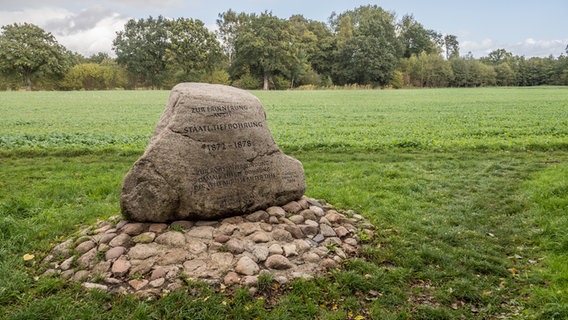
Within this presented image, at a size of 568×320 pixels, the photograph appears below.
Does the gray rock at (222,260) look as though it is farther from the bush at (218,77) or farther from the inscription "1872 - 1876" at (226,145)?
the bush at (218,77)

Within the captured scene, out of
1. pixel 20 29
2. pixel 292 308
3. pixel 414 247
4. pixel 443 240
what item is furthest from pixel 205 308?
pixel 20 29

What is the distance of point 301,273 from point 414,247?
235 cm

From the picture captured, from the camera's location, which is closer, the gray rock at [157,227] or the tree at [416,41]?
the gray rock at [157,227]

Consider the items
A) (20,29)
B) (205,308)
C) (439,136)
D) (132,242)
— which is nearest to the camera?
(205,308)

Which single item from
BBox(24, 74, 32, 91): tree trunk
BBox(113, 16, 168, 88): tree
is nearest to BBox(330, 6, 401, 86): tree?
BBox(113, 16, 168, 88): tree

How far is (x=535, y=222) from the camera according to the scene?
27.8ft

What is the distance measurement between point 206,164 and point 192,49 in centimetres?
7778

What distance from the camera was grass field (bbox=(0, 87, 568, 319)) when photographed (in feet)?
18.3

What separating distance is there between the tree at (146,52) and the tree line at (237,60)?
21 centimetres

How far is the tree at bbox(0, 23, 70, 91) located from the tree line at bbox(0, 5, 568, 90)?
0.17m

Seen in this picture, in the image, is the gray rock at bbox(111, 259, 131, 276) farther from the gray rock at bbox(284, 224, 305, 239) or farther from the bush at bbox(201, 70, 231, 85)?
the bush at bbox(201, 70, 231, 85)

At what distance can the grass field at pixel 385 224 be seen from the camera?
220 inches

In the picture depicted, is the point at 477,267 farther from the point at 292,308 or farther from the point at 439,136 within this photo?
the point at 439,136

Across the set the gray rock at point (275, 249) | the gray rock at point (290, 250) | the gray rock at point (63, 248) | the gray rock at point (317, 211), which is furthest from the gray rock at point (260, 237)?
the gray rock at point (63, 248)
